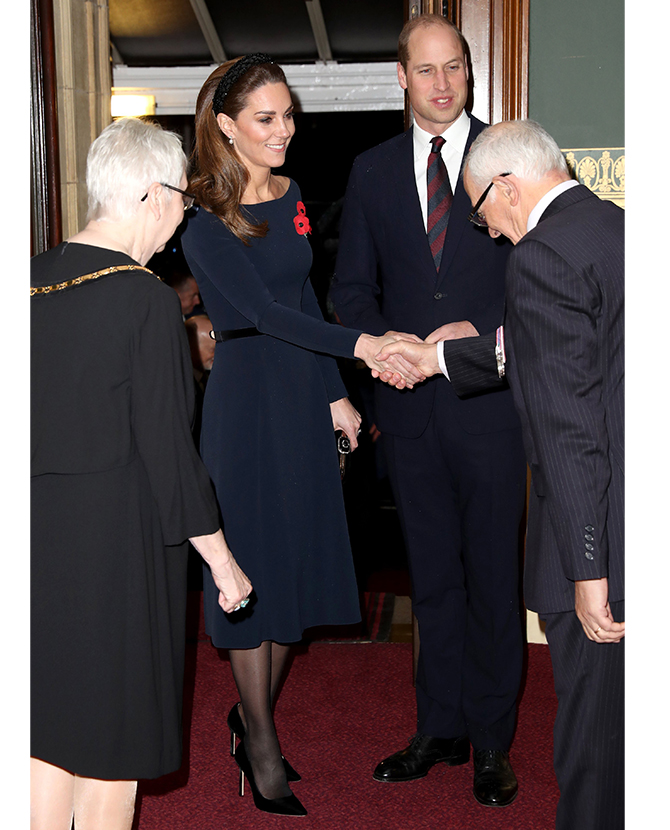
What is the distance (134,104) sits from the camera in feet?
20.8

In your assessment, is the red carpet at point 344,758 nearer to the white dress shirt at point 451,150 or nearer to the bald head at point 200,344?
the bald head at point 200,344

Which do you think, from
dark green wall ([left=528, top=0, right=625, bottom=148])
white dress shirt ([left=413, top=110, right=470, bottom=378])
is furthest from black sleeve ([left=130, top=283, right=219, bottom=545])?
dark green wall ([left=528, top=0, right=625, bottom=148])

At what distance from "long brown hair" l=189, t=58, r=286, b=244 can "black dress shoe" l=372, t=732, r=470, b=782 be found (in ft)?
5.04

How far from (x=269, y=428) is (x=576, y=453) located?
0.98 m

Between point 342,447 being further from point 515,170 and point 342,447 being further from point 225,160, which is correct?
point 515,170

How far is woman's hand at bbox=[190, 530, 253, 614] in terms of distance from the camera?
66.1 inches

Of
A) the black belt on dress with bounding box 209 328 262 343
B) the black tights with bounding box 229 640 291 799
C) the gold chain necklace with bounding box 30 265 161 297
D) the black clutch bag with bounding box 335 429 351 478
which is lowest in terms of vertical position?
the black tights with bounding box 229 640 291 799

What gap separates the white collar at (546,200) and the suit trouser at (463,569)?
80cm

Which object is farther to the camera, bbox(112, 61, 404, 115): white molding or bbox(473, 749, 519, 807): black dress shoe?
bbox(112, 61, 404, 115): white molding

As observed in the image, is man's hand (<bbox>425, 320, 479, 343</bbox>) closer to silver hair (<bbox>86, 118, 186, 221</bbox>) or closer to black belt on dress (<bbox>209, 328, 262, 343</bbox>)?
black belt on dress (<bbox>209, 328, 262, 343</bbox>)

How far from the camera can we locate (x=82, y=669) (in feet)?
5.14

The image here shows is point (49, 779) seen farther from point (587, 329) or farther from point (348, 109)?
point (348, 109)

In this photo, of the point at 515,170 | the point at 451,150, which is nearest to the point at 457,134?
the point at 451,150
